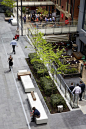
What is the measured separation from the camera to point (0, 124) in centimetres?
1642

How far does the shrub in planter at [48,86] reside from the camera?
20.1 m

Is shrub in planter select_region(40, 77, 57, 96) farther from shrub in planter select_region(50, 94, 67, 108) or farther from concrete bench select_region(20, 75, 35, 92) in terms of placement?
shrub in planter select_region(50, 94, 67, 108)

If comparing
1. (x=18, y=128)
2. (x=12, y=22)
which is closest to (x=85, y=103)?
(x=18, y=128)

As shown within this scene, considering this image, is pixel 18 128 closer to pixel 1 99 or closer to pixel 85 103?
pixel 1 99

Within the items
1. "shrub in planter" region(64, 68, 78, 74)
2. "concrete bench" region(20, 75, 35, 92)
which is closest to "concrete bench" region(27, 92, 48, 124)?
"concrete bench" region(20, 75, 35, 92)

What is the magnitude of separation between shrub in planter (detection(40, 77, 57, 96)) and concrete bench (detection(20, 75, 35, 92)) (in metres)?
1.02

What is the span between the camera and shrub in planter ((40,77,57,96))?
2009cm

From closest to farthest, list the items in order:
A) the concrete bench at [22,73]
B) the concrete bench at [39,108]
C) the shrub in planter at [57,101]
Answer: the concrete bench at [39,108] < the shrub in planter at [57,101] < the concrete bench at [22,73]

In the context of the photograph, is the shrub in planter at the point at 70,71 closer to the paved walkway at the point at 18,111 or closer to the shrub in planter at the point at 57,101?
the paved walkway at the point at 18,111

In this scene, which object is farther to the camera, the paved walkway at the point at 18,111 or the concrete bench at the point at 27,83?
the concrete bench at the point at 27,83

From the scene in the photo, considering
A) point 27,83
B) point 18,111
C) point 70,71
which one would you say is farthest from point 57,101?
point 70,71

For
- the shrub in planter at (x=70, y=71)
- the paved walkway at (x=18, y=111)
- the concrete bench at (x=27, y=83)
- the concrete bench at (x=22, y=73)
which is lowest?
the paved walkway at (x=18, y=111)

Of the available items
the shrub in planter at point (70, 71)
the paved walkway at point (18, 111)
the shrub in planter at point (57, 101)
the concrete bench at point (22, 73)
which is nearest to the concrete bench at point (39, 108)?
the paved walkway at point (18, 111)

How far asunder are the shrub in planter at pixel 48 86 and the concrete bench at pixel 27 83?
3.35 feet
